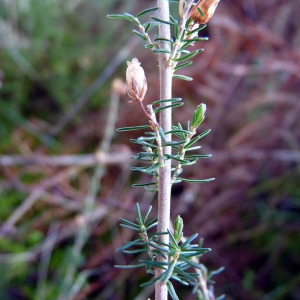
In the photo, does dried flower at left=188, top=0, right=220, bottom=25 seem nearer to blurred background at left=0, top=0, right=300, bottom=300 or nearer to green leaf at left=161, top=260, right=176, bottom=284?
green leaf at left=161, top=260, right=176, bottom=284

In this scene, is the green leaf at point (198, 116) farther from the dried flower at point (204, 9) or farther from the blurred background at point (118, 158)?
the blurred background at point (118, 158)


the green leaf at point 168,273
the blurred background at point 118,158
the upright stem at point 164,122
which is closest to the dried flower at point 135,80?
the upright stem at point 164,122

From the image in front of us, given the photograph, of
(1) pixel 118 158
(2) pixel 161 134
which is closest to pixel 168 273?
(2) pixel 161 134

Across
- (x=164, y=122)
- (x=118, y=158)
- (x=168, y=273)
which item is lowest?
(x=168, y=273)

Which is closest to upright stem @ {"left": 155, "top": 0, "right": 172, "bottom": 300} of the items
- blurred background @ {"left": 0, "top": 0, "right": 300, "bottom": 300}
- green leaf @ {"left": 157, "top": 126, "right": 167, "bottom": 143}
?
green leaf @ {"left": 157, "top": 126, "right": 167, "bottom": 143}

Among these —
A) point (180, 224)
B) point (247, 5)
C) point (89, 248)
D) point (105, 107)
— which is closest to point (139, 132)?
point (105, 107)

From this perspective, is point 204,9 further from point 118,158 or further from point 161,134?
point 118,158
